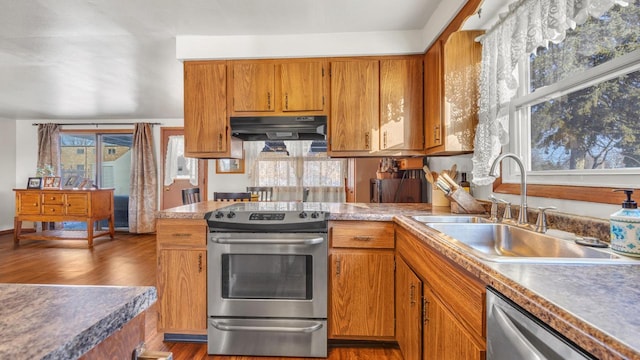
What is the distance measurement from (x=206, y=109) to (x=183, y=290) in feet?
4.46

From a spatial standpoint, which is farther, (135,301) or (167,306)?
(167,306)

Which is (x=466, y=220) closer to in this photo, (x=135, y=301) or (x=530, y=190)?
(x=530, y=190)

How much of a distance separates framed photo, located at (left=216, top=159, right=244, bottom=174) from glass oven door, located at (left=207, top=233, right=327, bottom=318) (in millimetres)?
3569

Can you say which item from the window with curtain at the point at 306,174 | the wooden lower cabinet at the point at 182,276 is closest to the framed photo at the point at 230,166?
the window with curtain at the point at 306,174

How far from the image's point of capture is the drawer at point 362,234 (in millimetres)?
1948

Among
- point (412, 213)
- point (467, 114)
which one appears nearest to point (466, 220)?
point (412, 213)

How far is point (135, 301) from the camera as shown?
55 centimetres

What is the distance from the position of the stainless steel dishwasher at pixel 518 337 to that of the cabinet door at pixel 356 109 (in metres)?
1.71

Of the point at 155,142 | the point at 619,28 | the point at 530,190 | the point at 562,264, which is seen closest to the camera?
the point at 562,264

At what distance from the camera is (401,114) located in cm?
241

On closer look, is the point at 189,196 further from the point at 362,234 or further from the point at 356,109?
the point at 362,234

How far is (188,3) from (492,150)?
209 cm

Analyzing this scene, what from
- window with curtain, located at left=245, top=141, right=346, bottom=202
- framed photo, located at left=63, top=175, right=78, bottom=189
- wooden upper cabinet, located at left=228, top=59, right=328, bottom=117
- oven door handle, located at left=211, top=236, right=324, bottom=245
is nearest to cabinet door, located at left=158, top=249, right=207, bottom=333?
oven door handle, located at left=211, top=236, right=324, bottom=245

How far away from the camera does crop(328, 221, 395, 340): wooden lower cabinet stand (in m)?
1.95
